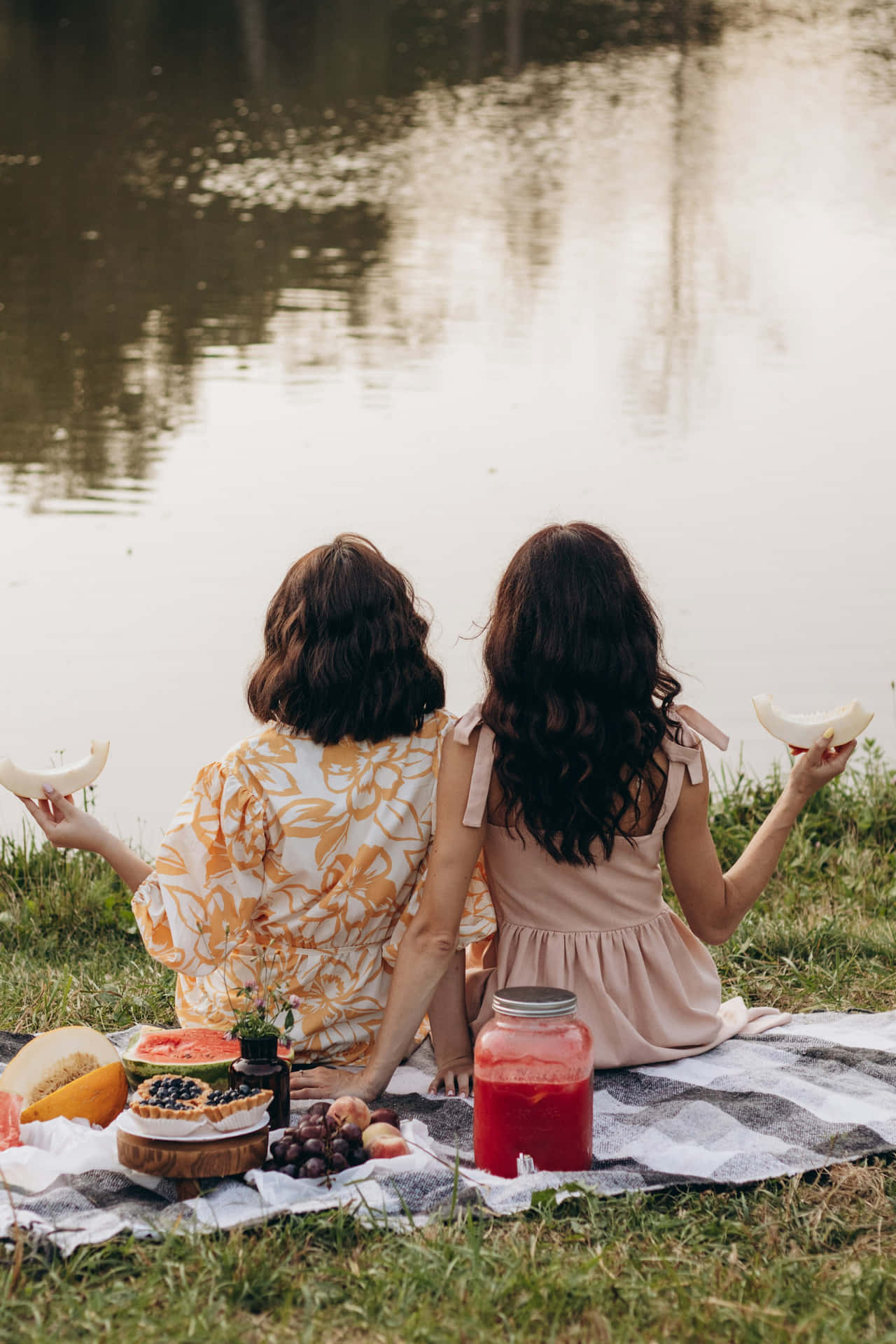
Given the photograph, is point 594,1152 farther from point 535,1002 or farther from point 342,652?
point 342,652

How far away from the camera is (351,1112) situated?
260 centimetres

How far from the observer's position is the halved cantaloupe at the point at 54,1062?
2.80 metres

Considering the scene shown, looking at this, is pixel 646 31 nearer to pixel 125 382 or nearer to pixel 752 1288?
pixel 125 382

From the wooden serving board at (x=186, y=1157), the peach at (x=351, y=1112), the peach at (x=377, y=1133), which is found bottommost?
the peach at (x=377, y=1133)

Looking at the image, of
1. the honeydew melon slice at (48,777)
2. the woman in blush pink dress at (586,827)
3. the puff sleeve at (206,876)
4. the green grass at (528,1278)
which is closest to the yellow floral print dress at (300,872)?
the puff sleeve at (206,876)

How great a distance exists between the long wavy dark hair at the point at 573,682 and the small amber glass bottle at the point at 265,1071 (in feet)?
2.16

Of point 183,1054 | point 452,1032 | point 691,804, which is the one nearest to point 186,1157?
point 183,1054

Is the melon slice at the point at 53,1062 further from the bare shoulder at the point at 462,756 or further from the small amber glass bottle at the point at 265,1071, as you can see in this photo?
the bare shoulder at the point at 462,756

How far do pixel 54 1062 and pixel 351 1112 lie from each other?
65 cm

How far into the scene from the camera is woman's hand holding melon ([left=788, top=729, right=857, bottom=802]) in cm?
Result: 291

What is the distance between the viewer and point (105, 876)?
4.71m

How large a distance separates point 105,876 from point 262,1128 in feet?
7.97

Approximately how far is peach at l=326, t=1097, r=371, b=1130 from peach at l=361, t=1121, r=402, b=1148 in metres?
0.02

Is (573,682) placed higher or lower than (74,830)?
higher
